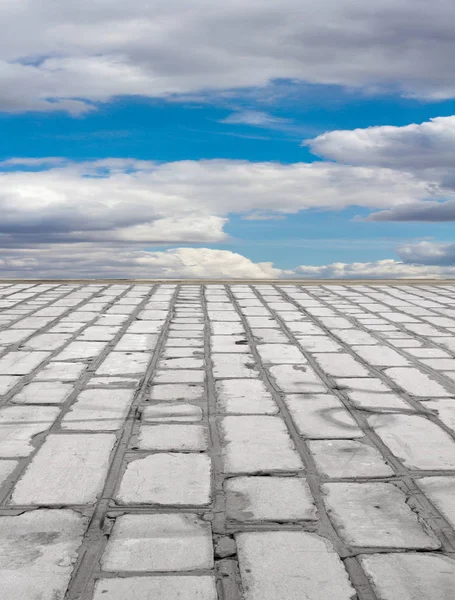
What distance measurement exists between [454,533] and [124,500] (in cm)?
117

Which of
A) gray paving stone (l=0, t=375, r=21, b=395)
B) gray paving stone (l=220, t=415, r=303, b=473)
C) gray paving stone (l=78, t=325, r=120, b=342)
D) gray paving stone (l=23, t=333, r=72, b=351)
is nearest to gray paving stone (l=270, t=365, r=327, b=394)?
gray paving stone (l=220, t=415, r=303, b=473)

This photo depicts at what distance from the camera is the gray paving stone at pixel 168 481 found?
2.22 metres

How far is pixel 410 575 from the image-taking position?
177 cm

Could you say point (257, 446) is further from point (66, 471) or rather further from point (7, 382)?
point (7, 382)

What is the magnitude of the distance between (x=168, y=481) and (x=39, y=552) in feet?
2.03

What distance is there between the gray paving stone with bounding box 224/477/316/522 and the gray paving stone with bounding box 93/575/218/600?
39 centimetres

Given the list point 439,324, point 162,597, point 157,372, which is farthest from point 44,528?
point 439,324

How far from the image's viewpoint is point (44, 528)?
2025 mm

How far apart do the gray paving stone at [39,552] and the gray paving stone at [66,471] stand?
0.11 m

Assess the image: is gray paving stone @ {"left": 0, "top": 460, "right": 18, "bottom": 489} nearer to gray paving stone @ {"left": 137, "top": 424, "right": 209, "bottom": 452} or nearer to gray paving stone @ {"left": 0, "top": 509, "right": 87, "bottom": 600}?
gray paving stone @ {"left": 0, "top": 509, "right": 87, "bottom": 600}

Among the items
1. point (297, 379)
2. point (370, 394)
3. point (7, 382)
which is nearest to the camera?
point (370, 394)

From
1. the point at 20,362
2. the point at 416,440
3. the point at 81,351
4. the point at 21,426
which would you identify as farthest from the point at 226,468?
the point at 81,351

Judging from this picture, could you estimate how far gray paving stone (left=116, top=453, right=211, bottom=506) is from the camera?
222 cm

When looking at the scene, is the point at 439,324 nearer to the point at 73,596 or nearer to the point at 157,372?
the point at 157,372
